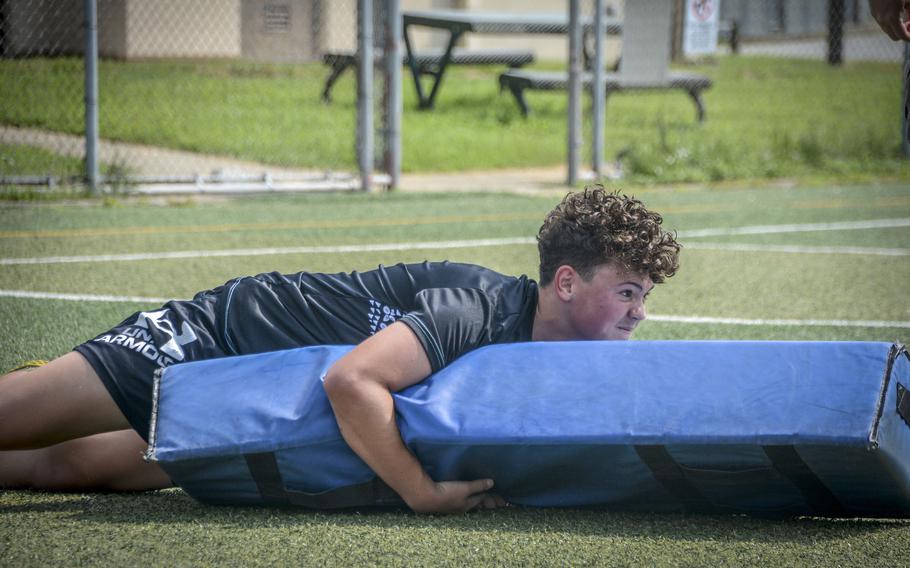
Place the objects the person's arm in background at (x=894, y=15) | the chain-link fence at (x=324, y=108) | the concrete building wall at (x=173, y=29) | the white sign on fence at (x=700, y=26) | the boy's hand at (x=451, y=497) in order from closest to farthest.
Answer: the boy's hand at (x=451, y=497), the person's arm in background at (x=894, y=15), the chain-link fence at (x=324, y=108), the white sign on fence at (x=700, y=26), the concrete building wall at (x=173, y=29)

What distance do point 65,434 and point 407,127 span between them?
42.7 feet

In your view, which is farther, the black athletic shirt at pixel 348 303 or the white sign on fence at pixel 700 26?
the white sign on fence at pixel 700 26

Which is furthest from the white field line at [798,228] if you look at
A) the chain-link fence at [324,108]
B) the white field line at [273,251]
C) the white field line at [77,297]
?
the white field line at [77,297]

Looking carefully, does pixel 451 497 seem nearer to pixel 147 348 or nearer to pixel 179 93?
pixel 147 348

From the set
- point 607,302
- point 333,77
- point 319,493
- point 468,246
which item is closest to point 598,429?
point 607,302

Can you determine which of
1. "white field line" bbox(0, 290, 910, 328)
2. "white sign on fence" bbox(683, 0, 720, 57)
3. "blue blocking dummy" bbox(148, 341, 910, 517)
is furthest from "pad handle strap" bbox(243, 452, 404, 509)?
"white sign on fence" bbox(683, 0, 720, 57)

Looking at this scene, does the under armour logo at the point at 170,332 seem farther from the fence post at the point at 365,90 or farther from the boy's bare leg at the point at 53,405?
the fence post at the point at 365,90

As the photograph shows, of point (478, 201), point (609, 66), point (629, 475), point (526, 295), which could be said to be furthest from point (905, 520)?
point (609, 66)

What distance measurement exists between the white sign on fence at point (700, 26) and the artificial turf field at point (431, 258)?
1.53 meters

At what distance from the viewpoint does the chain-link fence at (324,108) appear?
1129 cm

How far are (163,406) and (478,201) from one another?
801 cm

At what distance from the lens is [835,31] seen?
2025cm

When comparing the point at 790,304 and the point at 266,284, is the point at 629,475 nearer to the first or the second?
the point at 266,284

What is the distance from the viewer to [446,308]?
10.4ft
